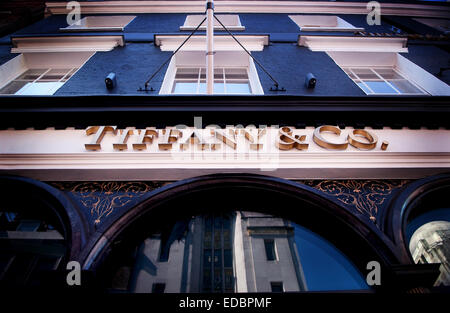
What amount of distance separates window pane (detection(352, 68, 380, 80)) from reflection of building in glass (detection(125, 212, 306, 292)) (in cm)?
625

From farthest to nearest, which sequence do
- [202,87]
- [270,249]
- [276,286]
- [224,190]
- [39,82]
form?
[39,82] < [202,87] < [224,190] < [270,249] < [276,286]

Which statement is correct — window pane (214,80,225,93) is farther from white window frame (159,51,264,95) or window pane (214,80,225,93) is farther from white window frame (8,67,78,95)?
white window frame (8,67,78,95)

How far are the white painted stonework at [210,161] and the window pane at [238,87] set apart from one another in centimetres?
295

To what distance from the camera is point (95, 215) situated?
155 inches

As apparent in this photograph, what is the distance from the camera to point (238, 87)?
297 inches

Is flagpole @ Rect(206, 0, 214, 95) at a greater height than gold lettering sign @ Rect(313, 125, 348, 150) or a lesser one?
greater

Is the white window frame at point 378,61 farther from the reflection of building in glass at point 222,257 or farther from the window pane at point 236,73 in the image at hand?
the reflection of building in glass at point 222,257

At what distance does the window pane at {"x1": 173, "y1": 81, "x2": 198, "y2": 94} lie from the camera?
288 inches

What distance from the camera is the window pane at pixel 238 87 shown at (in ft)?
24.0

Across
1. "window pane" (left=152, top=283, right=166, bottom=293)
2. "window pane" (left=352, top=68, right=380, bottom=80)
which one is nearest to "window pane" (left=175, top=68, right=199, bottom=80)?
"window pane" (left=352, top=68, right=380, bottom=80)

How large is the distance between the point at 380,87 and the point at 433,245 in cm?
498

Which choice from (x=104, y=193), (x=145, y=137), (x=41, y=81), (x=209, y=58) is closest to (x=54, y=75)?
(x=41, y=81)

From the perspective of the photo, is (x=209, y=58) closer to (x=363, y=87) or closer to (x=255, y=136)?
(x=255, y=136)
